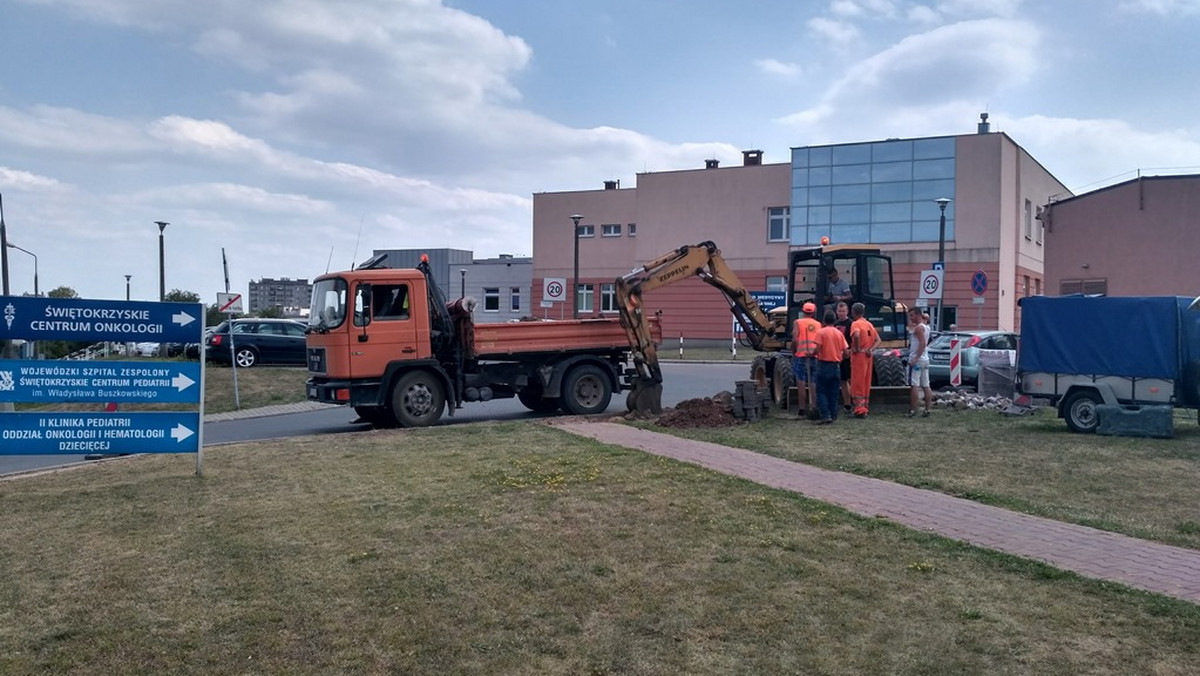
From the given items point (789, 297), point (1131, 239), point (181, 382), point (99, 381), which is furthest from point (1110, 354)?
point (1131, 239)

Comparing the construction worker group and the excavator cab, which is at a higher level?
the excavator cab

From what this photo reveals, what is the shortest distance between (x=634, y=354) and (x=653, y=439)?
4103 millimetres

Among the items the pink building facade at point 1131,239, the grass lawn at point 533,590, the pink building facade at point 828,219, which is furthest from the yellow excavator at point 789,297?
the pink building facade at point 1131,239

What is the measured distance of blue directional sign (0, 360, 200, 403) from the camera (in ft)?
33.7

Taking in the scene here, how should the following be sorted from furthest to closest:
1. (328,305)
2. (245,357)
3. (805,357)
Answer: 1. (245,357)
2. (328,305)
3. (805,357)

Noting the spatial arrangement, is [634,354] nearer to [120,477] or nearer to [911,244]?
[120,477]

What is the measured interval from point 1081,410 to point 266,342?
2362 cm

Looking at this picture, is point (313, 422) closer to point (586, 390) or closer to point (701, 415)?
point (586, 390)

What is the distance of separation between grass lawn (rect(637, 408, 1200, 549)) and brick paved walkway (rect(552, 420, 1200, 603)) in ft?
1.05

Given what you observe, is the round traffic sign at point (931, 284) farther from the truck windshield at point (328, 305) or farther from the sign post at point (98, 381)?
the sign post at point (98, 381)

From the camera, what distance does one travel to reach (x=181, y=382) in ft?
35.3

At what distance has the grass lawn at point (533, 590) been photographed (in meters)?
5.26

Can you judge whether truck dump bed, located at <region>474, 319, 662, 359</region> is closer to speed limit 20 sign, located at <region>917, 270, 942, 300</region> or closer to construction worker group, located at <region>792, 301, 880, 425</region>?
construction worker group, located at <region>792, 301, 880, 425</region>

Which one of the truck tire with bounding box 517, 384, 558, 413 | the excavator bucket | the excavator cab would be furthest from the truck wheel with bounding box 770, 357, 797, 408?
the truck tire with bounding box 517, 384, 558, 413
